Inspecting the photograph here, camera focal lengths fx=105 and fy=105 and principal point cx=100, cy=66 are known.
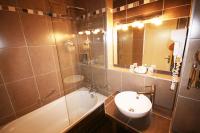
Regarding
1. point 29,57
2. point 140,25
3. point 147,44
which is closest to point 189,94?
point 147,44

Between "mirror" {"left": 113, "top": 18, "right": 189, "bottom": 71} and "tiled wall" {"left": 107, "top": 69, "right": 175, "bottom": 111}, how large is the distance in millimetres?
213

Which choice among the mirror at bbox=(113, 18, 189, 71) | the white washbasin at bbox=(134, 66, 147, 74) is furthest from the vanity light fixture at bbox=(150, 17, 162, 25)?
the white washbasin at bbox=(134, 66, 147, 74)

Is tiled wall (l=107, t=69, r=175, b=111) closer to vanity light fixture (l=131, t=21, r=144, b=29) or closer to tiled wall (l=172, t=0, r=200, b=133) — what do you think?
tiled wall (l=172, t=0, r=200, b=133)

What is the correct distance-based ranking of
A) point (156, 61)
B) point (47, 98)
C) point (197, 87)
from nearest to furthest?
point (197, 87) → point (156, 61) → point (47, 98)

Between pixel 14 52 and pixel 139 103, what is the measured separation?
69.5 inches

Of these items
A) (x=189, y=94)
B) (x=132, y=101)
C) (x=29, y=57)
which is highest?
(x=29, y=57)

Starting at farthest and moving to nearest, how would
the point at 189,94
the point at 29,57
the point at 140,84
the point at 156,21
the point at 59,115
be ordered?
the point at 59,115, the point at 29,57, the point at 140,84, the point at 156,21, the point at 189,94

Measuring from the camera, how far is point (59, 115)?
1.91 metres

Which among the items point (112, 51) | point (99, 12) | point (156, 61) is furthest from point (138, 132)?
point (99, 12)

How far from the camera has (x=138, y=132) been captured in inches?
40.1

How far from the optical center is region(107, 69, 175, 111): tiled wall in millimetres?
1205

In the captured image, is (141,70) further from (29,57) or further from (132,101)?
(29,57)

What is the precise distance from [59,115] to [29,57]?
113cm

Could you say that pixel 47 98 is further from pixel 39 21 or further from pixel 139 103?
pixel 139 103
